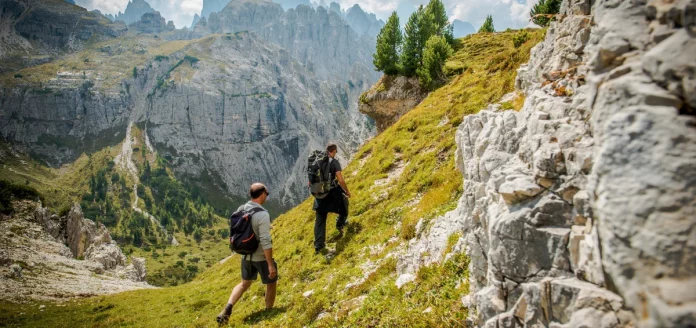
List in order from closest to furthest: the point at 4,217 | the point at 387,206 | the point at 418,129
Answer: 1. the point at 387,206
2. the point at 418,129
3. the point at 4,217

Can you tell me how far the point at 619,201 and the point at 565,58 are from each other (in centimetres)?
362

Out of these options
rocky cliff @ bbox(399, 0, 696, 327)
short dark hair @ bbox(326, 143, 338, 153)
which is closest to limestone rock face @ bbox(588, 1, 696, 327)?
rocky cliff @ bbox(399, 0, 696, 327)

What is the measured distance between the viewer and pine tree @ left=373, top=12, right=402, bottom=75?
2328 inches

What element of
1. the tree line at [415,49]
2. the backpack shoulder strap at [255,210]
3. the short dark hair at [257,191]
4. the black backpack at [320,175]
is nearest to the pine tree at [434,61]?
the tree line at [415,49]

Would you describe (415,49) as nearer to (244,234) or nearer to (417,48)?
(417,48)

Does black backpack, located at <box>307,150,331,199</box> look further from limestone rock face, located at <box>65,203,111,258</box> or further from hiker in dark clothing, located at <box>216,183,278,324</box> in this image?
limestone rock face, located at <box>65,203,111,258</box>

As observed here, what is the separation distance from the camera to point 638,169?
9.78 ft

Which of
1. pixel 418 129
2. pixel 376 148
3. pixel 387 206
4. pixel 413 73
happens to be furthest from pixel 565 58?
pixel 413 73

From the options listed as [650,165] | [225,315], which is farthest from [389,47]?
[650,165]

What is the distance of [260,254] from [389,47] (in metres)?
56.5

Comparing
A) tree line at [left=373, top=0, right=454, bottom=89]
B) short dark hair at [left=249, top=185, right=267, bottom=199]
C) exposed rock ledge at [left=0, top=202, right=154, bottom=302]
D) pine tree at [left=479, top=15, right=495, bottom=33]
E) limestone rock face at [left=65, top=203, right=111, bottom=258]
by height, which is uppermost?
pine tree at [left=479, top=15, right=495, bottom=33]

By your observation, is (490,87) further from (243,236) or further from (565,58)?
(243,236)

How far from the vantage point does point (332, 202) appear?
46.3ft

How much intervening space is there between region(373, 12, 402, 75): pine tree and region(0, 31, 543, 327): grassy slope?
33509mm
